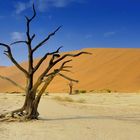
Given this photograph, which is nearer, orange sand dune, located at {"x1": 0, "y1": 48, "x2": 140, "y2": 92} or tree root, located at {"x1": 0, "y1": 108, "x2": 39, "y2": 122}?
tree root, located at {"x1": 0, "y1": 108, "x2": 39, "y2": 122}

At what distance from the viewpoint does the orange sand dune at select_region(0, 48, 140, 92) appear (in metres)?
77.6

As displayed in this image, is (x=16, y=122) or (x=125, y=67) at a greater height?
(x=125, y=67)

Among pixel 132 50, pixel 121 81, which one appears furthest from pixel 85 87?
pixel 132 50

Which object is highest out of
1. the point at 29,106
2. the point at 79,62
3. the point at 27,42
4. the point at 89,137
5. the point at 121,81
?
the point at 79,62

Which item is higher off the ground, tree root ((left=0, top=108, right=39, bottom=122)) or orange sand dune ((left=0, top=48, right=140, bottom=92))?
orange sand dune ((left=0, top=48, right=140, bottom=92))

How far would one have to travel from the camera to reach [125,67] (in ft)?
293

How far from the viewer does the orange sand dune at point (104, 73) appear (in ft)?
255

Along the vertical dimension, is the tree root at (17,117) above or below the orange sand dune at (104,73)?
below

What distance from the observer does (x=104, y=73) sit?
299ft

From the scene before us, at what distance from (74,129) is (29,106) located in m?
3.92

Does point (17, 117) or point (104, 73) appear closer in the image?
point (17, 117)

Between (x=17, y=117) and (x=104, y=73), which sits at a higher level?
(x=104, y=73)

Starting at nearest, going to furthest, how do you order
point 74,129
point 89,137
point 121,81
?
point 89,137
point 74,129
point 121,81

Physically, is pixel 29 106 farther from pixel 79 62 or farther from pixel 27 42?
pixel 79 62
